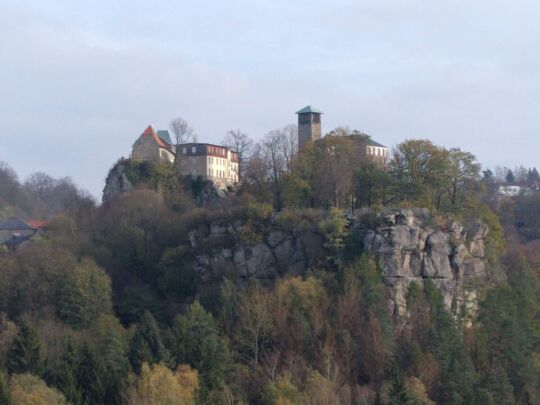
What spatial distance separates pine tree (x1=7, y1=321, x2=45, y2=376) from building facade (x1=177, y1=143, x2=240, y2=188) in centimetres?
2832

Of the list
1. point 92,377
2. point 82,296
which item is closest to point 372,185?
point 82,296

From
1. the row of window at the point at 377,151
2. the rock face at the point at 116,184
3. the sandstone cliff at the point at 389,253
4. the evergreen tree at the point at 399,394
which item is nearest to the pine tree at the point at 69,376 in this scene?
the sandstone cliff at the point at 389,253

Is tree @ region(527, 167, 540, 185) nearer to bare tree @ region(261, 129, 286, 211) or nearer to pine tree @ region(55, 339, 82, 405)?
bare tree @ region(261, 129, 286, 211)

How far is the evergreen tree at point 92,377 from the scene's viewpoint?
53719 millimetres

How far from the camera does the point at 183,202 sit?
77188mm

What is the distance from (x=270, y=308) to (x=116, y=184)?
25340mm

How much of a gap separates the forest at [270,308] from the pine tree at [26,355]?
75 millimetres

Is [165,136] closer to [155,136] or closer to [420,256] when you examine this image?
[155,136]

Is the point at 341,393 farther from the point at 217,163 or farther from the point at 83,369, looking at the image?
the point at 217,163

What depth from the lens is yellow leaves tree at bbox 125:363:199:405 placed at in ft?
165

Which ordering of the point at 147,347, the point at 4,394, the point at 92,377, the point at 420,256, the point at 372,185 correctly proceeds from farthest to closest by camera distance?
the point at 372,185 → the point at 420,256 → the point at 147,347 → the point at 92,377 → the point at 4,394

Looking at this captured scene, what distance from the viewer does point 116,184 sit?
3246 inches

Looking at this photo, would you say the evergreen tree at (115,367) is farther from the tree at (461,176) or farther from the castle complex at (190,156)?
the castle complex at (190,156)

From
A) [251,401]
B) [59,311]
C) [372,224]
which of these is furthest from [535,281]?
[59,311]
